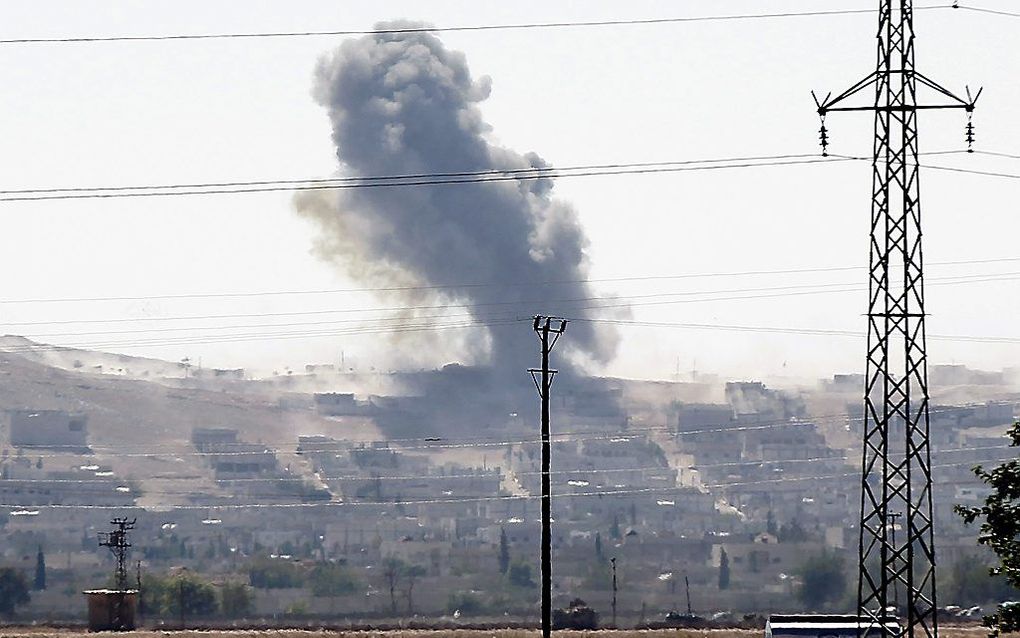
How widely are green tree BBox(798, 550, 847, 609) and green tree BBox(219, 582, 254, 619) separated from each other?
131 feet

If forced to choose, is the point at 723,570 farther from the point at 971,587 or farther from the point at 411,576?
the point at 971,587

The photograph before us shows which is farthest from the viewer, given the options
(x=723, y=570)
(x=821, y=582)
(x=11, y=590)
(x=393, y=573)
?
(x=723, y=570)

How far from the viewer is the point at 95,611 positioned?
7125 centimetres

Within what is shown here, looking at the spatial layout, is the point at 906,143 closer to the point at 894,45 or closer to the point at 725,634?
the point at 894,45

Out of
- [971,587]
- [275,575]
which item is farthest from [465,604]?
[971,587]

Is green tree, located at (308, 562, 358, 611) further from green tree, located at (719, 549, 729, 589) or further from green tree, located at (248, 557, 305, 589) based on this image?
green tree, located at (719, 549, 729, 589)

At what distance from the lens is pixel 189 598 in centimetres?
10575

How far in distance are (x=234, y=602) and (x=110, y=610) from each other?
39541 millimetres

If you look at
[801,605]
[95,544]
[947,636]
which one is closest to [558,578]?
[801,605]

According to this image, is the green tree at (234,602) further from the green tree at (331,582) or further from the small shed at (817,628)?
the small shed at (817,628)

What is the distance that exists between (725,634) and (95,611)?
27619 mm

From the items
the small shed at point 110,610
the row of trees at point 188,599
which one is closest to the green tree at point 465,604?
the row of trees at point 188,599

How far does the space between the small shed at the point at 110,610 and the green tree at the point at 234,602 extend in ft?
113

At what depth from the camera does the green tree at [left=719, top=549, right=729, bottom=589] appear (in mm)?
144750
